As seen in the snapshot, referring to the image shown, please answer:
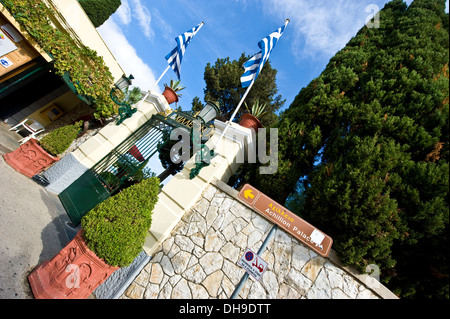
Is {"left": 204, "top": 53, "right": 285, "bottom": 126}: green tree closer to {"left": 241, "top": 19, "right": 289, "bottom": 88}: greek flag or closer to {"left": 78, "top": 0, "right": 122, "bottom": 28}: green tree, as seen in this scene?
{"left": 241, "top": 19, "right": 289, "bottom": 88}: greek flag

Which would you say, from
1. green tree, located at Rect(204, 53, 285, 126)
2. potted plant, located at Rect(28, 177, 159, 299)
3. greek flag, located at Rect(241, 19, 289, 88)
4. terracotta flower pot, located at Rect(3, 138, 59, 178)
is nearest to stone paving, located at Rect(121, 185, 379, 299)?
potted plant, located at Rect(28, 177, 159, 299)

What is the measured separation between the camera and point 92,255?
336 cm

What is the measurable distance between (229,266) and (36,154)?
7536 millimetres

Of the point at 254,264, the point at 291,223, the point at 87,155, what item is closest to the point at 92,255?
the point at 254,264

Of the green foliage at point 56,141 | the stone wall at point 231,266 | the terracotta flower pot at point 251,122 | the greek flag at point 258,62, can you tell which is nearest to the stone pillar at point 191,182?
→ the stone wall at point 231,266

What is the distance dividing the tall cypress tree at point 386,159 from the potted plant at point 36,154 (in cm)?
726

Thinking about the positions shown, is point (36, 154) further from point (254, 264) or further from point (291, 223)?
point (291, 223)

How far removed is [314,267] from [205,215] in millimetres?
2715

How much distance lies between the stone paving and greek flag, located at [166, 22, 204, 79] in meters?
6.09

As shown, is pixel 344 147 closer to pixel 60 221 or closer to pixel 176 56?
pixel 176 56

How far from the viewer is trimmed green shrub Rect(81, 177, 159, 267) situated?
11.0 ft

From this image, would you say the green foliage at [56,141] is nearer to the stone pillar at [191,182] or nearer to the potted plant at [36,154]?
the potted plant at [36,154]

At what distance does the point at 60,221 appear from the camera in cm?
521
